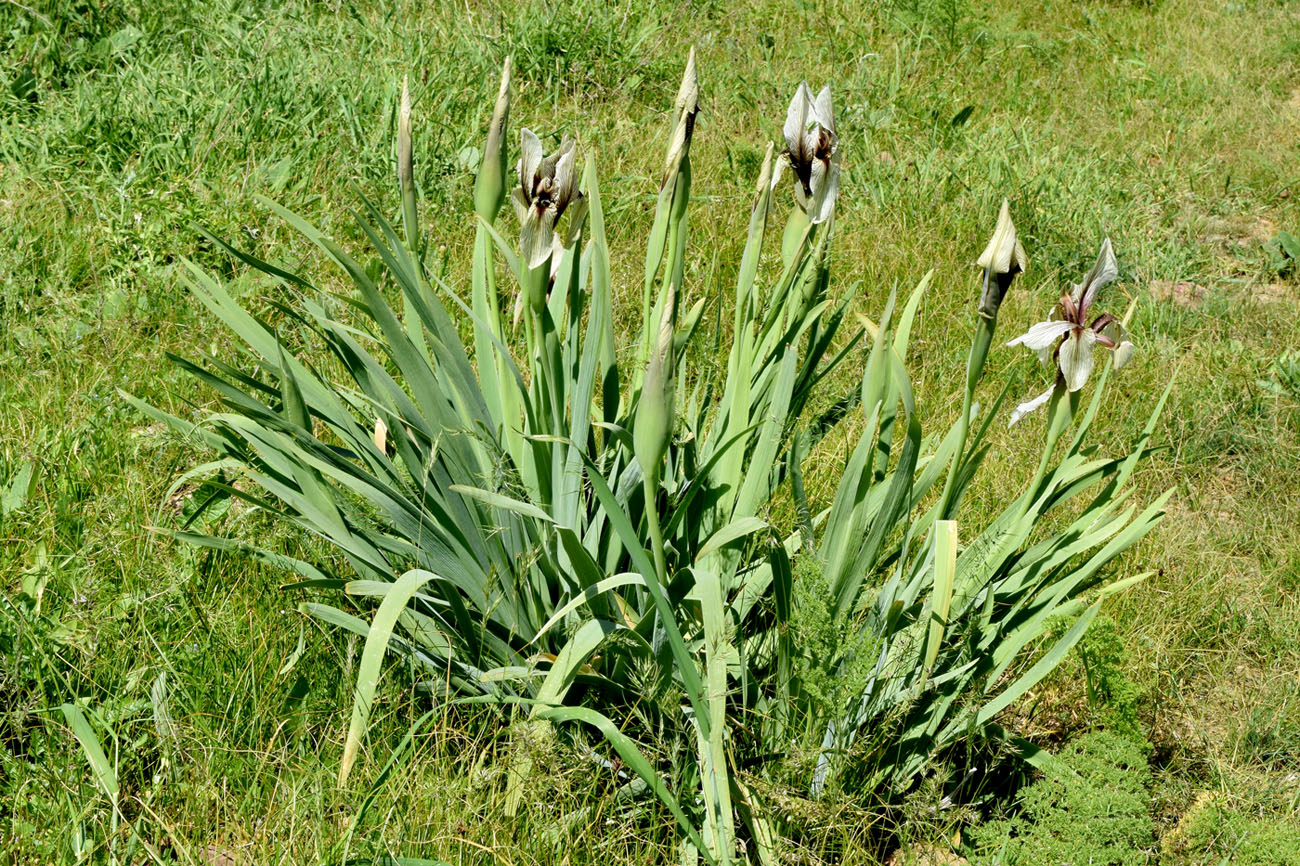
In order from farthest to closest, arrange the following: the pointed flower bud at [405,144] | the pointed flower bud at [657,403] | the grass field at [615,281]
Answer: the grass field at [615,281]
the pointed flower bud at [405,144]
the pointed flower bud at [657,403]

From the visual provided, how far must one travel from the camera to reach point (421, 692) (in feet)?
5.79

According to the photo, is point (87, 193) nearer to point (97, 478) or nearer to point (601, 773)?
point (97, 478)

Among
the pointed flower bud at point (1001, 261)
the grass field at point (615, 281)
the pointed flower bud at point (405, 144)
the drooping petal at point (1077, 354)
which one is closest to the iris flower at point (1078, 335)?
the drooping petal at point (1077, 354)

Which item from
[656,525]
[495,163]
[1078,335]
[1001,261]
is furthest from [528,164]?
[1078,335]

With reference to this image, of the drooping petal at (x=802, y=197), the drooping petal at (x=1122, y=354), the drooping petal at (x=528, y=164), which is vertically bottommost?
the drooping petal at (x=1122, y=354)

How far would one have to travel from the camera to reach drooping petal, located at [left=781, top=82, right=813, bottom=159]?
1533 millimetres

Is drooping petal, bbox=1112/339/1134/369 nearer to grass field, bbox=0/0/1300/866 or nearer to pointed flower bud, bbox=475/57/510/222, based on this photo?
grass field, bbox=0/0/1300/866

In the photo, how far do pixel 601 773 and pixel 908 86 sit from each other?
347 centimetres

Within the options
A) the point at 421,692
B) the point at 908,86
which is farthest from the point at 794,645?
the point at 908,86

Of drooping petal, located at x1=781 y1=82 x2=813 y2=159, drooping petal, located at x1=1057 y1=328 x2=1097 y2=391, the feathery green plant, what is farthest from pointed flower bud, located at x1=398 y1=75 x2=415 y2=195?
drooping petal, located at x1=1057 y1=328 x2=1097 y2=391

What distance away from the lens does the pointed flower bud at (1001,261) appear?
132 cm

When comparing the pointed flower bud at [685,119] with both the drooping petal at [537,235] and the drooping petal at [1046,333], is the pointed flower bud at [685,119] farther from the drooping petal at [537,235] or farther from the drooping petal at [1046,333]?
the drooping petal at [1046,333]

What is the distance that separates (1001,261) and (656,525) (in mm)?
550

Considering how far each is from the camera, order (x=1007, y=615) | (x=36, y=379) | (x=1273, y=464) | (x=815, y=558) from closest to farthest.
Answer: (x=815, y=558), (x=1007, y=615), (x=36, y=379), (x=1273, y=464)
